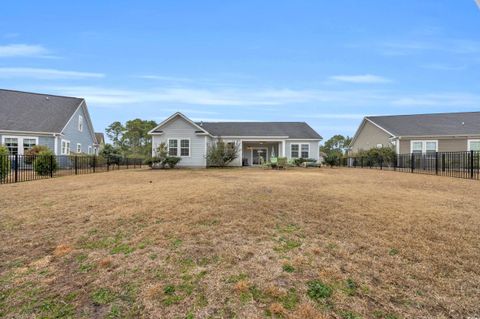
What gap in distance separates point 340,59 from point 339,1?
7.63 meters

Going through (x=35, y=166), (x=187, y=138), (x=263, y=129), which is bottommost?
(x=35, y=166)

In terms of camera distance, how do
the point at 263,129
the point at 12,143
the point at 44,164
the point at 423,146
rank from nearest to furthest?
the point at 44,164, the point at 12,143, the point at 423,146, the point at 263,129

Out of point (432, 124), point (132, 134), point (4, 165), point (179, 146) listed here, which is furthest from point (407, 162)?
point (132, 134)

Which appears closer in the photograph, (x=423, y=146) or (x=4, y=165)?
(x=4, y=165)

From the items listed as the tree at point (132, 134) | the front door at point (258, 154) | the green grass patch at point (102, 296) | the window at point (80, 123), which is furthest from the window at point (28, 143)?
the tree at point (132, 134)

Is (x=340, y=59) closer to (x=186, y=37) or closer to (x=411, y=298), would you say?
(x=186, y=37)

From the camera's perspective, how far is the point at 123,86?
28188 mm

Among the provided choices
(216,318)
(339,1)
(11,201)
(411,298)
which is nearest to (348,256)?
(411,298)

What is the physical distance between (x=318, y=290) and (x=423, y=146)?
28.0 metres

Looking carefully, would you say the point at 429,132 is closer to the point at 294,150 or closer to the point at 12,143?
the point at 294,150

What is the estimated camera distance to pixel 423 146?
25172 millimetres

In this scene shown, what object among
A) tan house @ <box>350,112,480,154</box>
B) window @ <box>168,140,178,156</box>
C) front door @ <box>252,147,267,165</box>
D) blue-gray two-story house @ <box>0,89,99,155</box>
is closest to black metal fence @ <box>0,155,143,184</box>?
blue-gray two-story house @ <box>0,89,99,155</box>

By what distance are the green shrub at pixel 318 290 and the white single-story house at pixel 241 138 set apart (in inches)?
837

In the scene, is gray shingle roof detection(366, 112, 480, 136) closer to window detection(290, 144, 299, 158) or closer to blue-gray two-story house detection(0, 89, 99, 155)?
window detection(290, 144, 299, 158)
